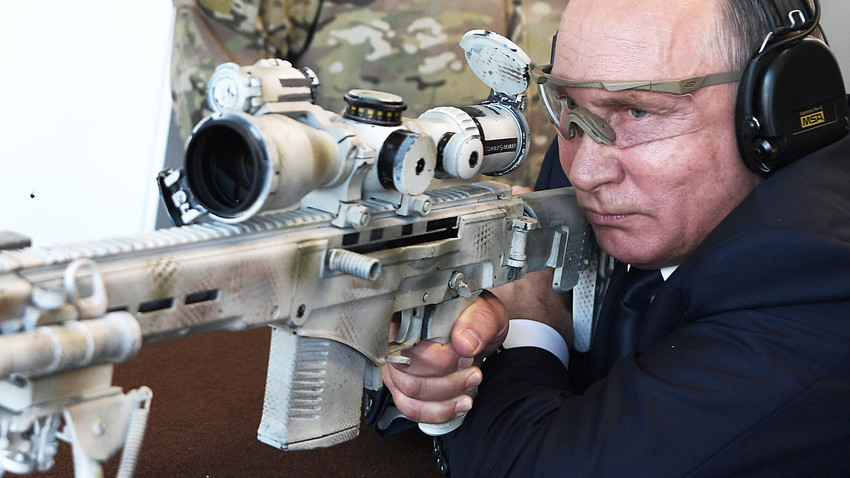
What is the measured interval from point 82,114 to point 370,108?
1969 millimetres

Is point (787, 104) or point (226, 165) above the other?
point (787, 104)

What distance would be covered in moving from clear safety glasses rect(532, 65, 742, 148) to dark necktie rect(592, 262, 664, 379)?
0.30 metres

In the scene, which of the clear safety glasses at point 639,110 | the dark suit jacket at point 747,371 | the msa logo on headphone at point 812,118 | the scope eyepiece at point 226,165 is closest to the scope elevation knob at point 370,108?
the scope eyepiece at point 226,165

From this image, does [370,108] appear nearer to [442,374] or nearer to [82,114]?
[442,374]

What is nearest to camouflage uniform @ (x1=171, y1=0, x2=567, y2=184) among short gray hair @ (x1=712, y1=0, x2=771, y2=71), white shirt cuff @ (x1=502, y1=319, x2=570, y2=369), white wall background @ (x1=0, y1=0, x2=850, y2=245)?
white wall background @ (x1=0, y1=0, x2=850, y2=245)

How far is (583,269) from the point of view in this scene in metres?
1.68

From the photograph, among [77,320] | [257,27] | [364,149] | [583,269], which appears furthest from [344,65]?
[77,320]

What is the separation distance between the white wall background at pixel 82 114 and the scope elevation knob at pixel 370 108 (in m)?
1.87

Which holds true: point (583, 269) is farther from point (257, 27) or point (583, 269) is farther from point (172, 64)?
point (172, 64)

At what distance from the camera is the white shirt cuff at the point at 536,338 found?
162 centimetres

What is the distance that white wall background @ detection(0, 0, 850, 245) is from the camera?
266 centimetres

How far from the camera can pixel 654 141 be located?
1.32 m

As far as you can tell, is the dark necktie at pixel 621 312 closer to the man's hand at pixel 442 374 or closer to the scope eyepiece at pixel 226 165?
the man's hand at pixel 442 374

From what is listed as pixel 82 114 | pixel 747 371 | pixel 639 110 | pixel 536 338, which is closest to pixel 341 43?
pixel 82 114
